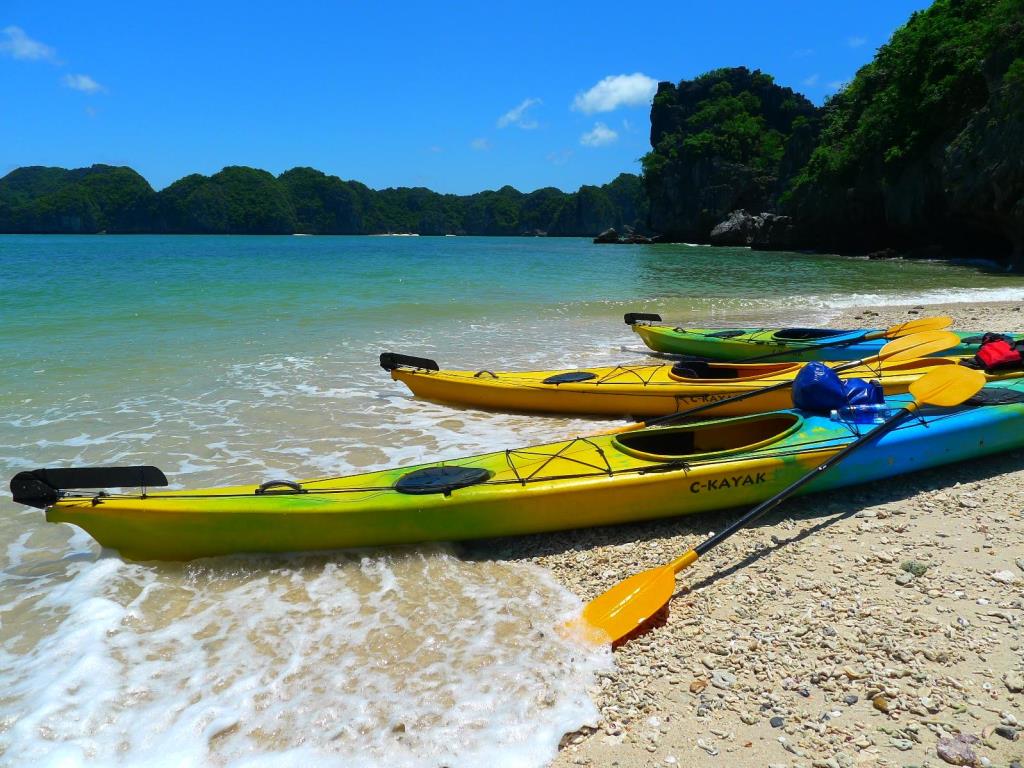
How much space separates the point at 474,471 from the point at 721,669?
2.01 metres

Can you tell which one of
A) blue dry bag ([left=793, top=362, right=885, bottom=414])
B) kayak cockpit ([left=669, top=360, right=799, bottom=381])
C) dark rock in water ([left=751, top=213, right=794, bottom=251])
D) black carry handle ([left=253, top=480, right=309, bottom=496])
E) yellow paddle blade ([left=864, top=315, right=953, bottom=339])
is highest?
dark rock in water ([left=751, top=213, right=794, bottom=251])

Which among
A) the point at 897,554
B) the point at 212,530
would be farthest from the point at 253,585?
the point at 897,554

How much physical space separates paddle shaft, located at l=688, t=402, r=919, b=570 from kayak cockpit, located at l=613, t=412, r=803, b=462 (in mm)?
448

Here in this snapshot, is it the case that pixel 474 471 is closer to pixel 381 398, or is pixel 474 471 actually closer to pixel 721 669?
pixel 721 669

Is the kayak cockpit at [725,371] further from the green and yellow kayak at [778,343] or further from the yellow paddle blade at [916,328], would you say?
the yellow paddle blade at [916,328]

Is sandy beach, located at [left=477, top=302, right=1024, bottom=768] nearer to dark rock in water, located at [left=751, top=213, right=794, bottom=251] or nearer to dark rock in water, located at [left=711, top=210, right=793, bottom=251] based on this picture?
dark rock in water, located at [left=751, top=213, right=794, bottom=251]

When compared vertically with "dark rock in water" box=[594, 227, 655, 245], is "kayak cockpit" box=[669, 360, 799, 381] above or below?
below

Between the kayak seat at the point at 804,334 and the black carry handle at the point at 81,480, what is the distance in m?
7.31

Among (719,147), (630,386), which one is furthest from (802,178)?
(630,386)

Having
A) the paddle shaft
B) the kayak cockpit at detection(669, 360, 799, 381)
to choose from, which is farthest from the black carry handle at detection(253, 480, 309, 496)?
the kayak cockpit at detection(669, 360, 799, 381)

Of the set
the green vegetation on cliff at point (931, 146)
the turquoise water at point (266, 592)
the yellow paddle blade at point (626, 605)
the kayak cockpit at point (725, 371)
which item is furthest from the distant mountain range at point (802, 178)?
the yellow paddle blade at point (626, 605)

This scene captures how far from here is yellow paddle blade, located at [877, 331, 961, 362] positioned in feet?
22.7

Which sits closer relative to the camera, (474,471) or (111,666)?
(111,666)

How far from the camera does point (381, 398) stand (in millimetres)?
8102
